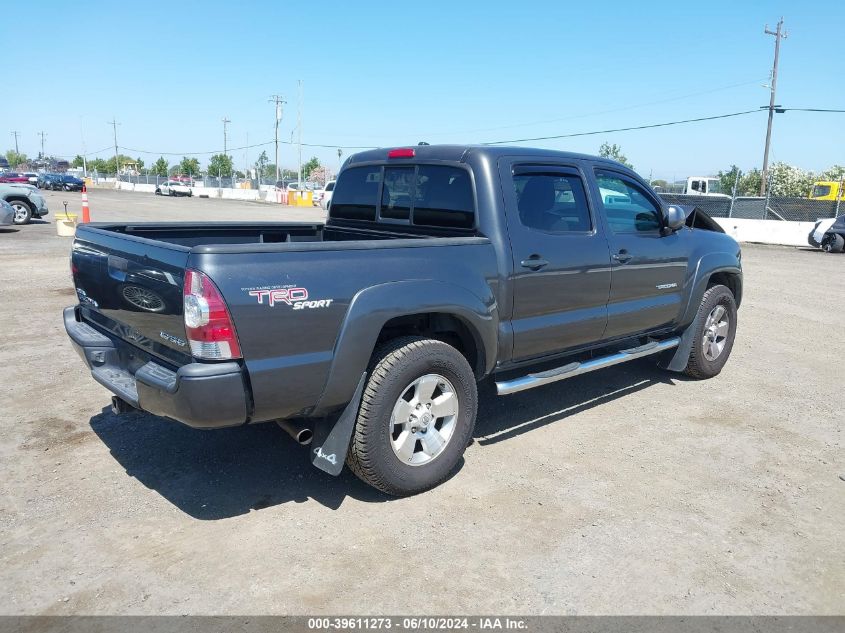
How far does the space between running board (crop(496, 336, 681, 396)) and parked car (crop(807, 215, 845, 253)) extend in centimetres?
1766

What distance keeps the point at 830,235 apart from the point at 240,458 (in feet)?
69.8

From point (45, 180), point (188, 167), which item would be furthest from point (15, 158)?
point (45, 180)

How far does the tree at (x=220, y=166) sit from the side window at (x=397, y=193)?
348 ft

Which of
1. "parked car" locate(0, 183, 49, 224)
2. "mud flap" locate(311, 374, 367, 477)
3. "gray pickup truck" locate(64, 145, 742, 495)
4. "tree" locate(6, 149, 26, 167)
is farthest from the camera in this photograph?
"tree" locate(6, 149, 26, 167)

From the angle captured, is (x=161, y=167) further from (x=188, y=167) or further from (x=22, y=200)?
(x=22, y=200)

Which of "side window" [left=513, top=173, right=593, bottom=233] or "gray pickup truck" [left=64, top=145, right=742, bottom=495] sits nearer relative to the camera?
"gray pickup truck" [left=64, top=145, right=742, bottom=495]

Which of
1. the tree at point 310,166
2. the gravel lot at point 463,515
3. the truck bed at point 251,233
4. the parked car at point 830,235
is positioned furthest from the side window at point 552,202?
the tree at point 310,166

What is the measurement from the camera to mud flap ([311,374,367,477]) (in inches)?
133

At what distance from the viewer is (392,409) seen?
138 inches

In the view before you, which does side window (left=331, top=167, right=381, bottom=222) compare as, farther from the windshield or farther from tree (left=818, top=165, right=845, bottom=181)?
tree (left=818, top=165, right=845, bottom=181)

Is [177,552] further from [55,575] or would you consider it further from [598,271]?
[598,271]

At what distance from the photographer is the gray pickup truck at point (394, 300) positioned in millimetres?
2988

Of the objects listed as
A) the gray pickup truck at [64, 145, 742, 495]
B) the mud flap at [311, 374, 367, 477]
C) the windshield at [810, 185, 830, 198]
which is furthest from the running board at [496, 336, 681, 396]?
the windshield at [810, 185, 830, 198]

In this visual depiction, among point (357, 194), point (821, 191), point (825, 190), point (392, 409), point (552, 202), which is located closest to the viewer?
Answer: point (392, 409)
